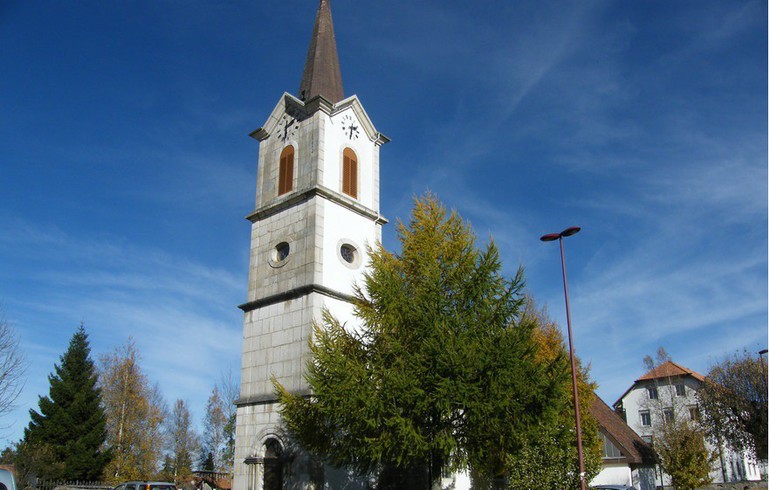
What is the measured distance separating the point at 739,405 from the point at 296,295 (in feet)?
109

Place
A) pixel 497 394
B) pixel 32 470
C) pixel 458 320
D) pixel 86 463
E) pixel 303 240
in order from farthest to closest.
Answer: pixel 86 463, pixel 32 470, pixel 303 240, pixel 458 320, pixel 497 394

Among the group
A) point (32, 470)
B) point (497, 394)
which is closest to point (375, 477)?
point (497, 394)

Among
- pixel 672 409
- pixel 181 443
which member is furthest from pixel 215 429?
pixel 672 409

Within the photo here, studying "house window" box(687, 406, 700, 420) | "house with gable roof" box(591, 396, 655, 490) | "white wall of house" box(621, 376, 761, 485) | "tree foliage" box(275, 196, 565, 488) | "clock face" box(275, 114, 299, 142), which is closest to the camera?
"tree foliage" box(275, 196, 565, 488)

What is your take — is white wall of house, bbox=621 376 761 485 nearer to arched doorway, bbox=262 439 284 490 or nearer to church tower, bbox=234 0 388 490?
church tower, bbox=234 0 388 490

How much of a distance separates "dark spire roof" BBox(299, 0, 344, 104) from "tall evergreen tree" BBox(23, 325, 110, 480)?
915 inches

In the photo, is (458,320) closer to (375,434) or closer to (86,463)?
(375,434)

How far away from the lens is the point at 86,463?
3434cm

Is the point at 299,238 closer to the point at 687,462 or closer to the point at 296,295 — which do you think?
the point at 296,295

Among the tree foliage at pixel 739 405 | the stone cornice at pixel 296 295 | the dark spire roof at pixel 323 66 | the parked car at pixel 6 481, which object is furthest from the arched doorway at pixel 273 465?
the tree foliage at pixel 739 405

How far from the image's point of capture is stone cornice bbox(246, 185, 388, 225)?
78.6 feet

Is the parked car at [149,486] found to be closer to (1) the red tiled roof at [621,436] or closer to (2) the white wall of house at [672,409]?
(1) the red tiled roof at [621,436]

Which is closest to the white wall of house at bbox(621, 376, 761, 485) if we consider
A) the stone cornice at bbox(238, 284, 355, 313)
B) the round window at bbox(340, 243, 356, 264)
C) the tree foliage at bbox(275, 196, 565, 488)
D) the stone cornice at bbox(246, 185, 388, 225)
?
the stone cornice at bbox(246, 185, 388, 225)

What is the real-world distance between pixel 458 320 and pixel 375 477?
26.3 ft
